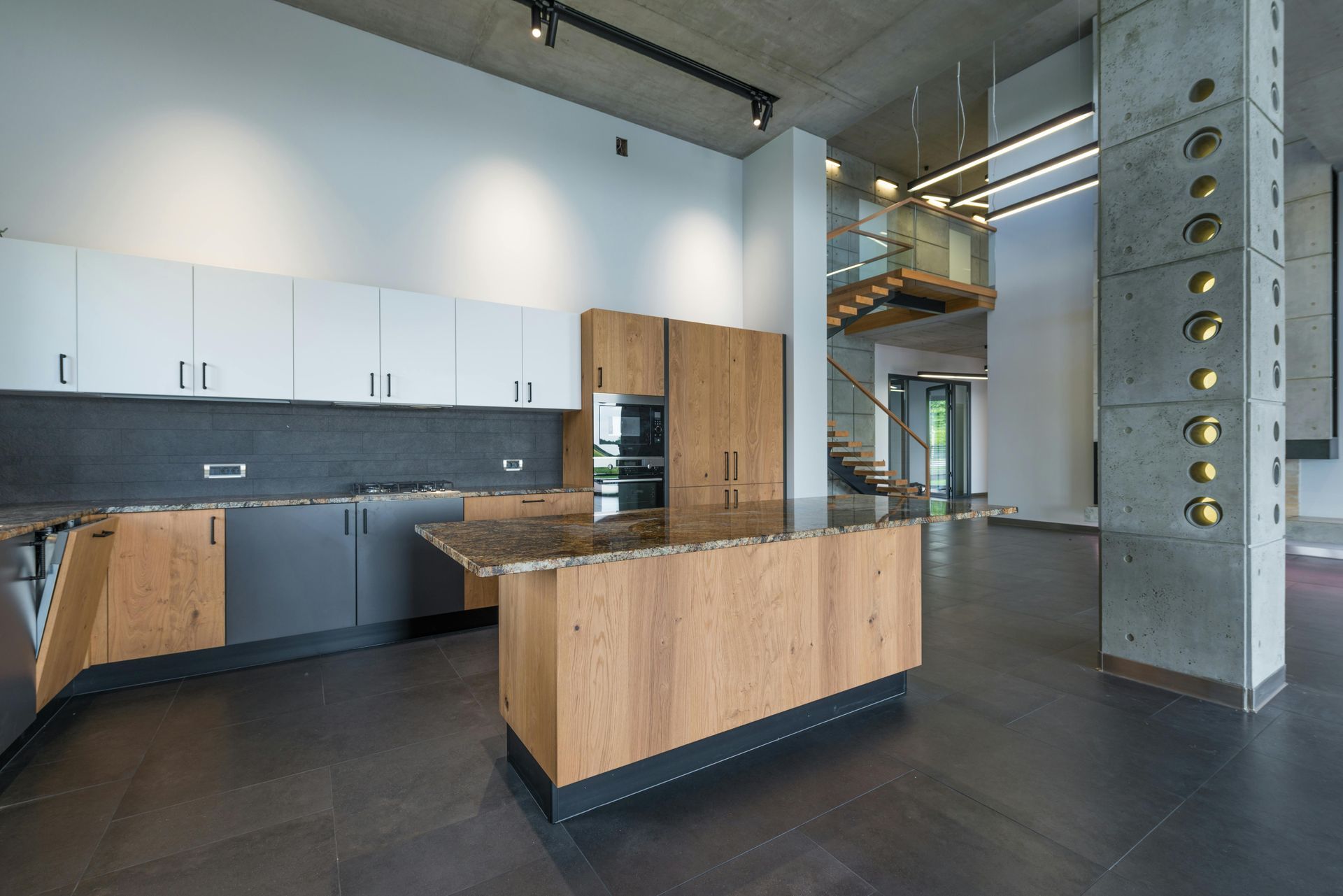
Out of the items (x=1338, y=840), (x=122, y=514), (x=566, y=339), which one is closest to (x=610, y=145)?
(x=566, y=339)

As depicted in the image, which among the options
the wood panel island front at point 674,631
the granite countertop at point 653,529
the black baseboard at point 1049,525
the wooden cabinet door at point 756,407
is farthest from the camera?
the black baseboard at point 1049,525

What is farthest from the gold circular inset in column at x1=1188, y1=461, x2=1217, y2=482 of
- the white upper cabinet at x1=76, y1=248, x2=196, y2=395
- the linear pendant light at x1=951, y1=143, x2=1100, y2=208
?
the white upper cabinet at x1=76, y1=248, x2=196, y2=395

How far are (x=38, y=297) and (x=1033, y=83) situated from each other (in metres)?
9.69

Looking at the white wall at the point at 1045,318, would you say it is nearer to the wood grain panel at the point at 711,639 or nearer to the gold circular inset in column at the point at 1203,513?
the gold circular inset in column at the point at 1203,513

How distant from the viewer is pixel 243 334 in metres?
3.44

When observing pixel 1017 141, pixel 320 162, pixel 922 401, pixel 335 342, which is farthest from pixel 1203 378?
pixel 922 401

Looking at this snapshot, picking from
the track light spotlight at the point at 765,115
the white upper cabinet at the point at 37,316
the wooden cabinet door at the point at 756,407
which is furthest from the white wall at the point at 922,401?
the white upper cabinet at the point at 37,316

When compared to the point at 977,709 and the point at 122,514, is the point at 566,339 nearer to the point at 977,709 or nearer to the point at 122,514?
the point at 122,514

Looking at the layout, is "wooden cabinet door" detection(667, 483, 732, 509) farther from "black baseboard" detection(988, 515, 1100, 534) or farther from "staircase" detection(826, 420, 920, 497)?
"black baseboard" detection(988, 515, 1100, 534)

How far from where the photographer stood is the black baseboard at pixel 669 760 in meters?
1.87

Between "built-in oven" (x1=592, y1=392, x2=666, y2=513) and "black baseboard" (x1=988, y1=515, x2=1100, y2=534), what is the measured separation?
15.2 ft

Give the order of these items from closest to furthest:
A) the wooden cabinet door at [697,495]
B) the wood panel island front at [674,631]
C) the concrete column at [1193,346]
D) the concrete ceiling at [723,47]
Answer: the wood panel island front at [674,631] → the concrete column at [1193,346] → the concrete ceiling at [723,47] → the wooden cabinet door at [697,495]

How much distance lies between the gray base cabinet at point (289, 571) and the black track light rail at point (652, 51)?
133 inches

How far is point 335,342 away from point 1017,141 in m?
6.05
